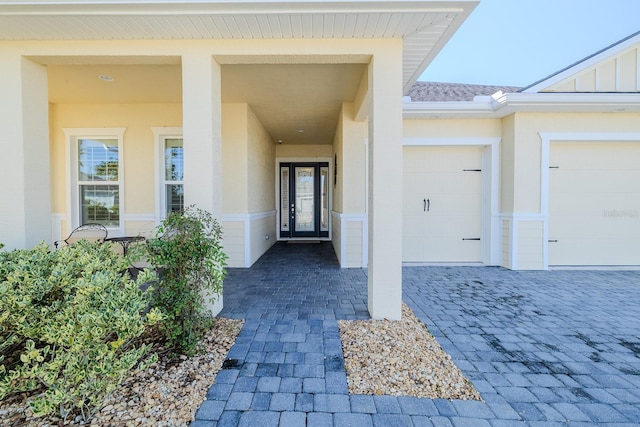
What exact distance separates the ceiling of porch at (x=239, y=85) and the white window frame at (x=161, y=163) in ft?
1.59

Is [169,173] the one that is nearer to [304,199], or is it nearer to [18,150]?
[18,150]

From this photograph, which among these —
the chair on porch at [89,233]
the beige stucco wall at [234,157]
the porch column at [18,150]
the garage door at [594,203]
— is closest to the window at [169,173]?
the beige stucco wall at [234,157]

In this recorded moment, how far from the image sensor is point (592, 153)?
17.3 ft

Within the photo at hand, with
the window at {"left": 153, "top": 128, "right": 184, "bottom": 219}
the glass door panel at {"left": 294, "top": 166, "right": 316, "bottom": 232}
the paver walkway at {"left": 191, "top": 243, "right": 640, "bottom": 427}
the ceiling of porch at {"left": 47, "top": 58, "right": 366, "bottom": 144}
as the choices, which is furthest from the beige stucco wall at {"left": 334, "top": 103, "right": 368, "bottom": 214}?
the glass door panel at {"left": 294, "top": 166, "right": 316, "bottom": 232}

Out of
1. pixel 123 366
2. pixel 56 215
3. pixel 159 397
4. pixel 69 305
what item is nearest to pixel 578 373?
pixel 159 397

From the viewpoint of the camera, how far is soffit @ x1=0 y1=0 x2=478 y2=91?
2566 mm

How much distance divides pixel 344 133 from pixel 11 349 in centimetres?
477

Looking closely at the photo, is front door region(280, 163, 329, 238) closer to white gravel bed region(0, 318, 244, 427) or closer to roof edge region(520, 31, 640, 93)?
roof edge region(520, 31, 640, 93)

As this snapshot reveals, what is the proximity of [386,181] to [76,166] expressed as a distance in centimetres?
551

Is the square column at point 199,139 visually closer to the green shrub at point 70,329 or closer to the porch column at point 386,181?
the green shrub at point 70,329

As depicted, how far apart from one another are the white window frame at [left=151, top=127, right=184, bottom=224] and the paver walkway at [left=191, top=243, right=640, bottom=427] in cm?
197

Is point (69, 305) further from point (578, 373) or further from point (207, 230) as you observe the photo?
point (578, 373)

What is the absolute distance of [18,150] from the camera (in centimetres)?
307

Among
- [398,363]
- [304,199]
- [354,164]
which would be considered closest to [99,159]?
[354,164]
